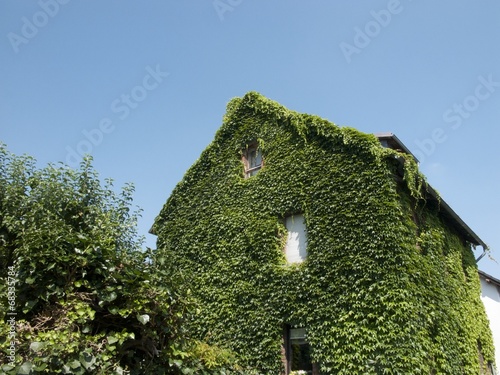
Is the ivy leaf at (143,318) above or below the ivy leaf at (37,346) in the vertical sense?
above

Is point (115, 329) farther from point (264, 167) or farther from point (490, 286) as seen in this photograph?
point (490, 286)

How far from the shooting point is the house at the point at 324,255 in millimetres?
11148

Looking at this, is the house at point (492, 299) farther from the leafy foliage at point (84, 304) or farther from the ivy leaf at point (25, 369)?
the ivy leaf at point (25, 369)

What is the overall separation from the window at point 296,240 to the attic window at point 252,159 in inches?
104

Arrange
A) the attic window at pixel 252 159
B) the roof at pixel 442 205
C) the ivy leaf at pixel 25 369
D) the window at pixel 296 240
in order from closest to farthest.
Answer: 1. the ivy leaf at pixel 25 369
2. the window at pixel 296 240
3. the roof at pixel 442 205
4. the attic window at pixel 252 159

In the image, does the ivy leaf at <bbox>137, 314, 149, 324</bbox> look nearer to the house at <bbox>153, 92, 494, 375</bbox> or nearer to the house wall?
the house at <bbox>153, 92, 494, 375</bbox>

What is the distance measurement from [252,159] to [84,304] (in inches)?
389

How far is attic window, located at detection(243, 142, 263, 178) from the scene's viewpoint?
15836mm

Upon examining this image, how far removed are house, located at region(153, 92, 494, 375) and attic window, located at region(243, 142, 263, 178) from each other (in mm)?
48

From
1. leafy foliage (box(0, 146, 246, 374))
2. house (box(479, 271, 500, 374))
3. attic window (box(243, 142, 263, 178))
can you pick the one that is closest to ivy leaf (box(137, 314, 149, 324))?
leafy foliage (box(0, 146, 246, 374))

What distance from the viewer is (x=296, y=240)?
533 inches

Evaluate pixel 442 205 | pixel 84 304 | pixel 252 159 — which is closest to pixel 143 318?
pixel 84 304

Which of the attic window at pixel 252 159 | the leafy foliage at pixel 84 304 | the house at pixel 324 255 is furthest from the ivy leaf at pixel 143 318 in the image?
the attic window at pixel 252 159

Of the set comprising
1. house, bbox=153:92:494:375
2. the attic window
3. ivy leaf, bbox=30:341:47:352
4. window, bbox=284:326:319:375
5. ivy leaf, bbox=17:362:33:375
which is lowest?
ivy leaf, bbox=17:362:33:375
